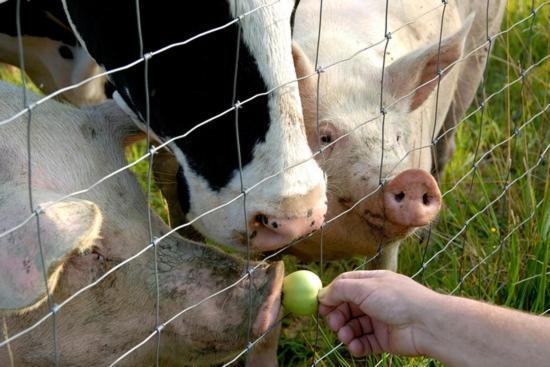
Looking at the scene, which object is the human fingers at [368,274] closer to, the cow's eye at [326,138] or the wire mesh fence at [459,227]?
the wire mesh fence at [459,227]

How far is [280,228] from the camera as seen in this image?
2213 millimetres

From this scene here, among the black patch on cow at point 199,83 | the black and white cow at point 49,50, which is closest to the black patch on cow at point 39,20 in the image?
the black and white cow at point 49,50

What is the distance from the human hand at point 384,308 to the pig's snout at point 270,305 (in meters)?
0.11

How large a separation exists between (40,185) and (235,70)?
0.53 metres

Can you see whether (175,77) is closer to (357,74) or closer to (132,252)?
(132,252)

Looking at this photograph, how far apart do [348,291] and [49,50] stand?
2169 mm

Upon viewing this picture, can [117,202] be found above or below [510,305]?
above

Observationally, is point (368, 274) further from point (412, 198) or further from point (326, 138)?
point (326, 138)

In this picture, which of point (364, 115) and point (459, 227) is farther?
point (459, 227)

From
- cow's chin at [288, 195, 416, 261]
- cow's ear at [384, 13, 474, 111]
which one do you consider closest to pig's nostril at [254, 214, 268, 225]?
cow's chin at [288, 195, 416, 261]

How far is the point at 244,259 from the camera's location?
2.38 meters

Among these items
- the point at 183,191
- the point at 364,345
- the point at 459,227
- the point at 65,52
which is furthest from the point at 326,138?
the point at 65,52

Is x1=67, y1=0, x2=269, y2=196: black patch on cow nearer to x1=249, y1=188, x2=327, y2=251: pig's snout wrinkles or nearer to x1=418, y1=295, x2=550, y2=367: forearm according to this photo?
x1=249, y1=188, x2=327, y2=251: pig's snout wrinkles

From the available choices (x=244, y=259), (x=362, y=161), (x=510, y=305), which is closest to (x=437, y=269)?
(x=510, y=305)
